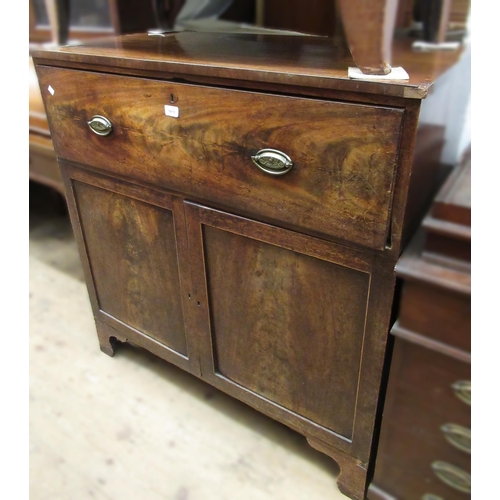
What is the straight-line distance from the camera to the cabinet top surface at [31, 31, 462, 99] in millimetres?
564

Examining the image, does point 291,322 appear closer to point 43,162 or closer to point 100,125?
point 100,125

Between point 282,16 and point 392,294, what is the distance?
0.76 meters

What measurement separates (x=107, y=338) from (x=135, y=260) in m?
0.34

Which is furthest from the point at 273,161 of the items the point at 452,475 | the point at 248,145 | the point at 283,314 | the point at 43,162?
the point at 43,162

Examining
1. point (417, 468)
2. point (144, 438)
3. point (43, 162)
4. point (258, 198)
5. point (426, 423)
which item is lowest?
point (144, 438)

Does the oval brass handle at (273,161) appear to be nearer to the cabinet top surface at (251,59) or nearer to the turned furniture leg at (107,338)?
the cabinet top surface at (251,59)

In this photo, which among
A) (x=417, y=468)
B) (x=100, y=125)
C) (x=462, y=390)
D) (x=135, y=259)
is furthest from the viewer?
(x=135, y=259)

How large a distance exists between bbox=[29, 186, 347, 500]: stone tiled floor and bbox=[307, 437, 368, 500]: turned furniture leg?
48 millimetres

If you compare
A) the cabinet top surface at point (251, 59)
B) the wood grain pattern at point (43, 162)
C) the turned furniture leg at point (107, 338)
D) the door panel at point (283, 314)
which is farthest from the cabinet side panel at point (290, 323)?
the wood grain pattern at point (43, 162)

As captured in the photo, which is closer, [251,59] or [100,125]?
[251,59]

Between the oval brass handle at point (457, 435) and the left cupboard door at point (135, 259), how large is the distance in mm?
526

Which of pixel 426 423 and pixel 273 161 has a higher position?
pixel 273 161

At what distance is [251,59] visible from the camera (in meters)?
0.69

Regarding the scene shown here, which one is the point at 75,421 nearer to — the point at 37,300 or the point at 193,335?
the point at 193,335
